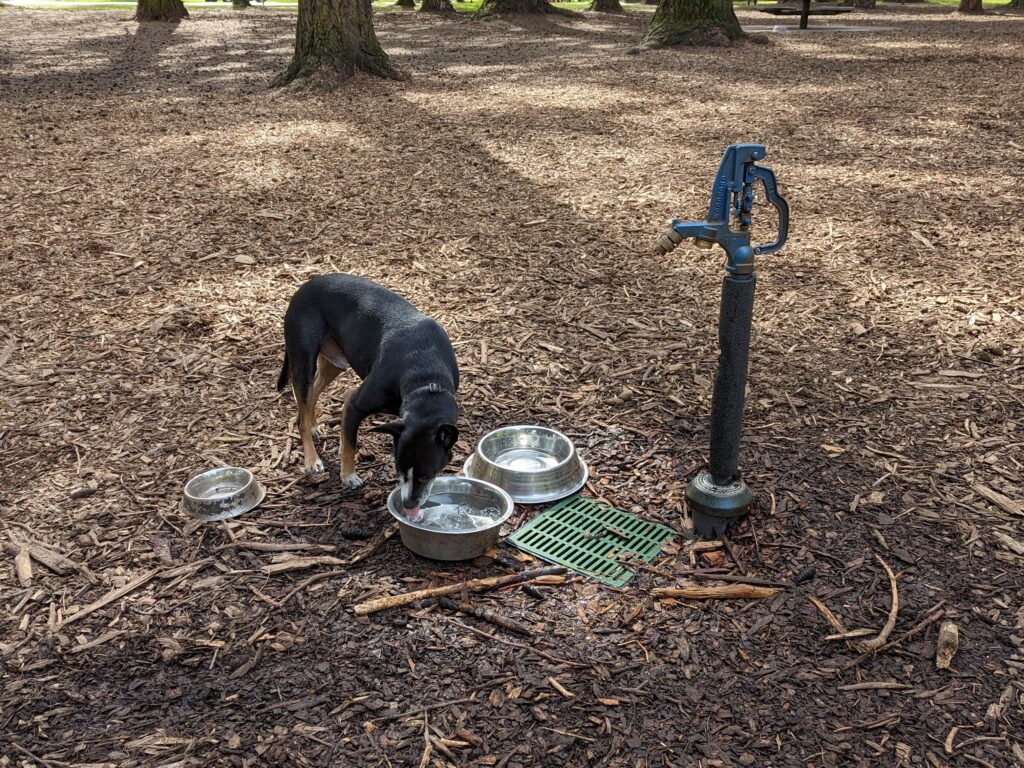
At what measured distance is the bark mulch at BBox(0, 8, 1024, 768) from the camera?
301cm

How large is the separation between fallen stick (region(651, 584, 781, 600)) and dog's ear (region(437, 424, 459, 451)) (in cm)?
107

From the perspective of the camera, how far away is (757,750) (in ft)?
9.34

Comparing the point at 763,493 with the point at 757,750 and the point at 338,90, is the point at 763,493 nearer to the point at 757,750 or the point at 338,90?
the point at 757,750

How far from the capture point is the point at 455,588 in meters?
3.55

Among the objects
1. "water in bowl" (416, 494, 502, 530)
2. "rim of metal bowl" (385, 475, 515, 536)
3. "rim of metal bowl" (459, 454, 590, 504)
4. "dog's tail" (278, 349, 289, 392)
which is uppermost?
"dog's tail" (278, 349, 289, 392)

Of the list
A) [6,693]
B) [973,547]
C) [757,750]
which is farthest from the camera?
[973,547]

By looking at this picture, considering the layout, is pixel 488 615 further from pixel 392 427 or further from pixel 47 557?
pixel 47 557

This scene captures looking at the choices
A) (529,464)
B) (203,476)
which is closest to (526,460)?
(529,464)

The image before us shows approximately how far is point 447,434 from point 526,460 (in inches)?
35.2

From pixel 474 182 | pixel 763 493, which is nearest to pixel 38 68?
pixel 474 182

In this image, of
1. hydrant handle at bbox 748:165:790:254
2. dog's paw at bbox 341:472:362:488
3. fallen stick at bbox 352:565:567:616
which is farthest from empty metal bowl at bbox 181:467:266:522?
hydrant handle at bbox 748:165:790:254

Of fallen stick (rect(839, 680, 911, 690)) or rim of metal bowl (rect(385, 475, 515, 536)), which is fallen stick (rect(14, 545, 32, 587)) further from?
fallen stick (rect(839, 680, 911, 690))

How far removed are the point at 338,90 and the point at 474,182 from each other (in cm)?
436

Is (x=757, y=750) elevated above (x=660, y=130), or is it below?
below
